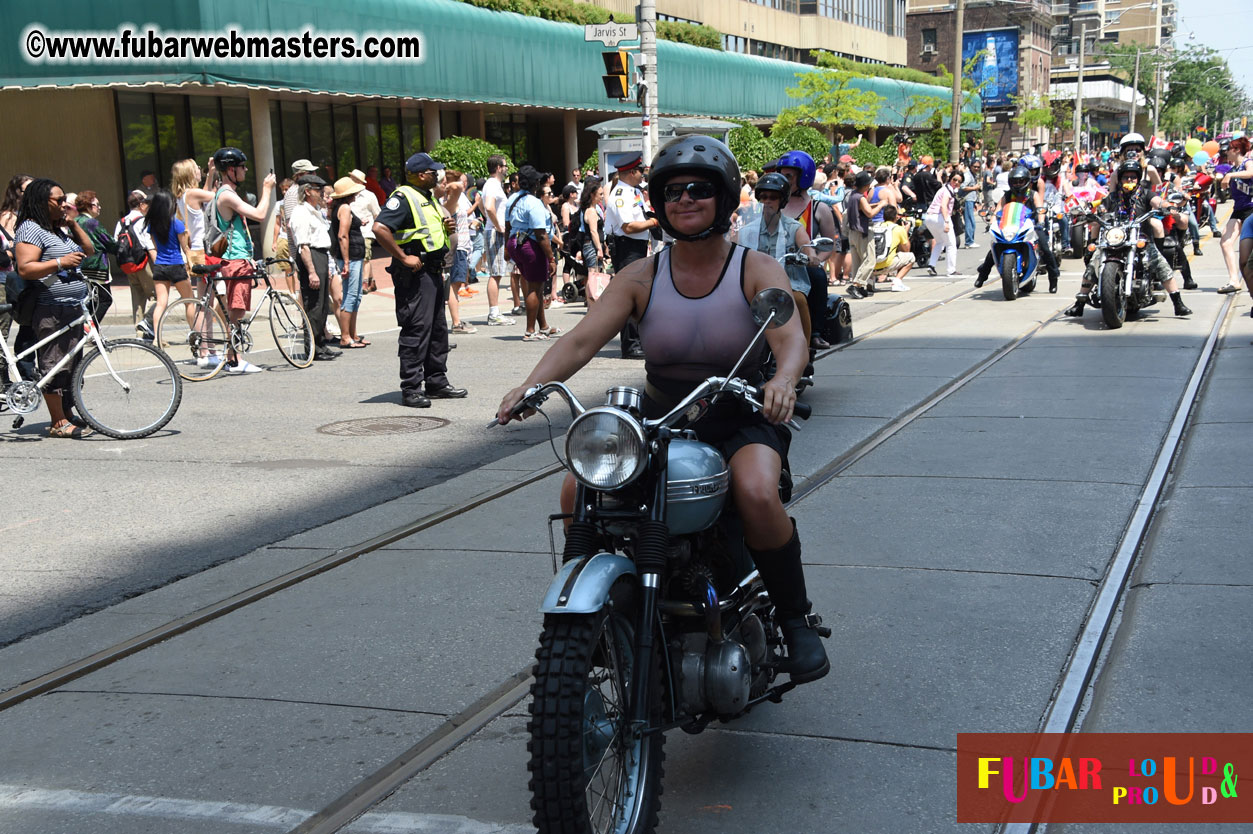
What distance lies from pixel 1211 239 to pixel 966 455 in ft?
73.0

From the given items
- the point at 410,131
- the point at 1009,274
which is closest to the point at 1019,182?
the point at 1009,274

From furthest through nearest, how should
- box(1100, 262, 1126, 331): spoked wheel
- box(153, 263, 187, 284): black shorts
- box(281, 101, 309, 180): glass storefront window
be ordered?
1. box(281, 101, 309, 180): glass storefront window
2. box(1100, 262, 1126, 331): spoked wheel
3. box(153, 263, 187, 284): black shorts

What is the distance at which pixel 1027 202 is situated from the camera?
17.0 meters

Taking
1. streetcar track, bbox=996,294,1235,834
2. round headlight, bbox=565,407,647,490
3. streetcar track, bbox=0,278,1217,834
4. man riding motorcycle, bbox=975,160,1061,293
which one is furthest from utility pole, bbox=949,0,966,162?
round headlight, bbox=565,407,647,490

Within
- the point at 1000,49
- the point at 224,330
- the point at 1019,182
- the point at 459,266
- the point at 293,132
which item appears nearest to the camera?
the point at 224,330

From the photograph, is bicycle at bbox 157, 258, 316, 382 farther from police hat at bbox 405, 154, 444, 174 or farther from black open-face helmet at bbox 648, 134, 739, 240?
black open-face helmet at bbox 648, 134, 739, 240

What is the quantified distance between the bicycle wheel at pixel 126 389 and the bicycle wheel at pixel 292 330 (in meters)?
3.04

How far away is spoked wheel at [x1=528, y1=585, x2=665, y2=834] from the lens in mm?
2996

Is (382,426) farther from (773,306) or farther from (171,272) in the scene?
(773,306)

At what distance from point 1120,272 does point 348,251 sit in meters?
7.98

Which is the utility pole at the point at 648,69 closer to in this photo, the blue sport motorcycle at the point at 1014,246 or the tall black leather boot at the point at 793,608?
the blue sport motorcycle at the point at 1014,246

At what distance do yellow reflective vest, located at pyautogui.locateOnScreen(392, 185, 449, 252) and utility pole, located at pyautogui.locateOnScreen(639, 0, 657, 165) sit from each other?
744 centimetres

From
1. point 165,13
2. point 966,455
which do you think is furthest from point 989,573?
point 165,13

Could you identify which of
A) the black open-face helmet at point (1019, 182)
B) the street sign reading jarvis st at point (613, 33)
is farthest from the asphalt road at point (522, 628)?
the street sign reading jarvis st at point (613, 33)
